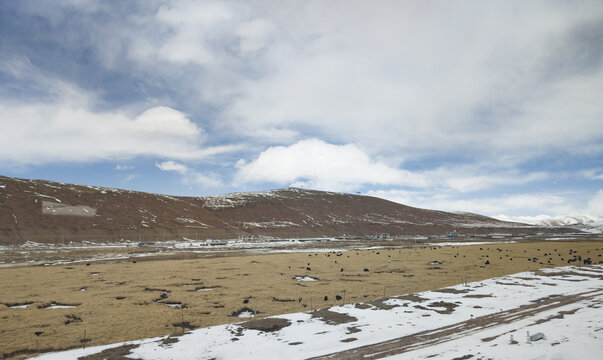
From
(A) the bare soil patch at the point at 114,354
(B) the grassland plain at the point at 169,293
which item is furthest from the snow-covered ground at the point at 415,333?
(B) the grassland plain at the point at 169,293

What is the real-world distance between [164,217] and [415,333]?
12130cm

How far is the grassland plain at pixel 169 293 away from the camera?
1662 centimetres

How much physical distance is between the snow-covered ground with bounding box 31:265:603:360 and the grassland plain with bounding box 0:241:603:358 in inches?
93.0

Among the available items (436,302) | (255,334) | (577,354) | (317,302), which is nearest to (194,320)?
(255,334)

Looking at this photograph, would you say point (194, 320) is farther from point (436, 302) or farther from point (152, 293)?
point (436, 302)

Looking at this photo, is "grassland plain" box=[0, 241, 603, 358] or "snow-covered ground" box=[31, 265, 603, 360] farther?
"grassland plain" box=[0, 241, 603, 358]

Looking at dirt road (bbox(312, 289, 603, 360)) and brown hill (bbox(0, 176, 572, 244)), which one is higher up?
brown hill (bbox(0, 176, 572, 244))

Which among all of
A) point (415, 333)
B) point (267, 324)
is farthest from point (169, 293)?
point (415, 333)

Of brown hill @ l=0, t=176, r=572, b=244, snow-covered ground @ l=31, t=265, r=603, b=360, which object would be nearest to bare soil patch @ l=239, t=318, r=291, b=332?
snow-covered ground @ l=31, t=265, r=603, b=360

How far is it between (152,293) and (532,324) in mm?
24547

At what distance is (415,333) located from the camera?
15484 mm

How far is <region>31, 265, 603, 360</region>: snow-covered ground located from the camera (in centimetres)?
1303

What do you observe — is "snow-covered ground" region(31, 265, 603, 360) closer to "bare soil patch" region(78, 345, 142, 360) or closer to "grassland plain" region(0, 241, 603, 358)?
"bare soil patch" region(78, 345, 142, 360)

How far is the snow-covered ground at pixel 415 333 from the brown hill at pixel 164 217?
91095 millimetres
